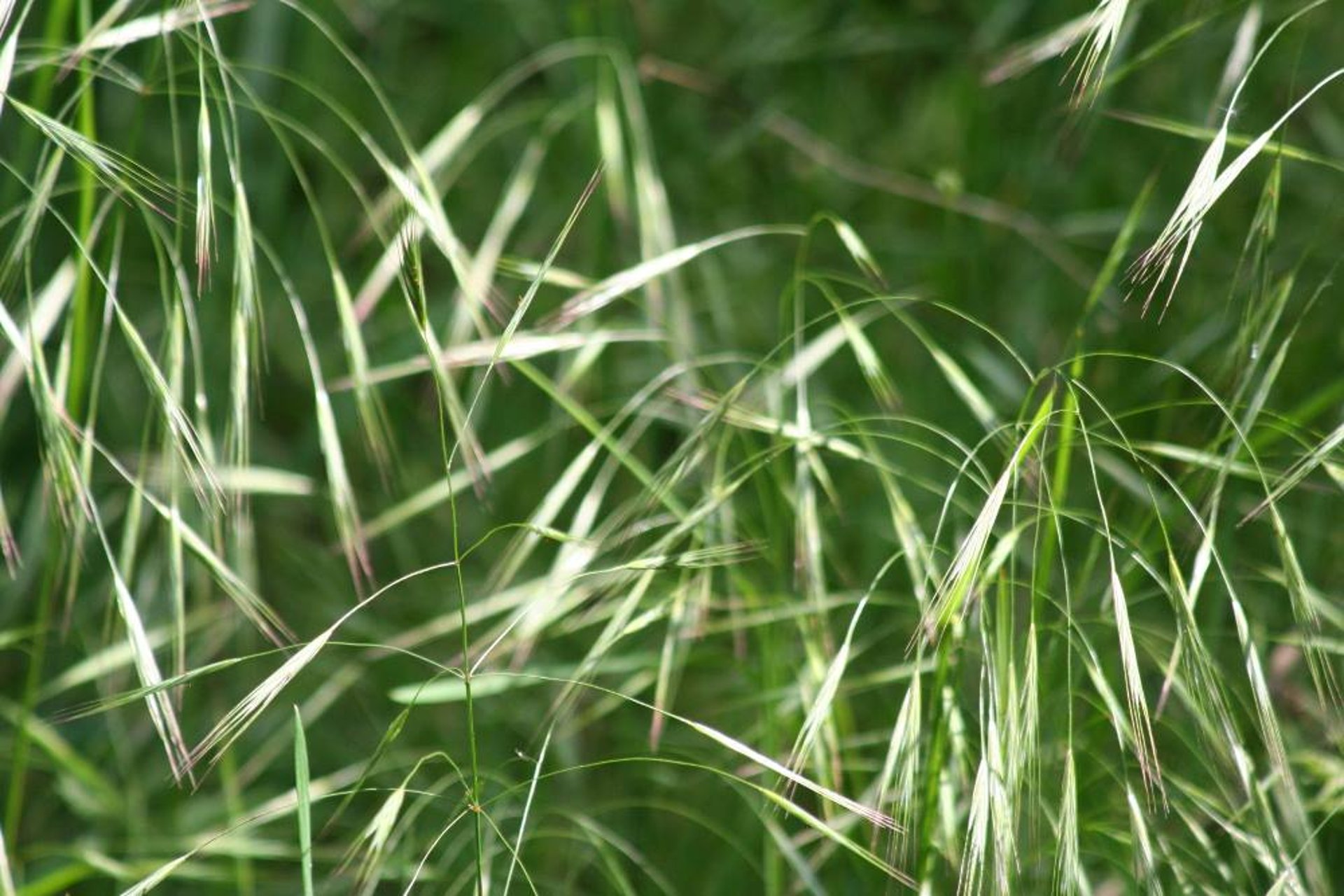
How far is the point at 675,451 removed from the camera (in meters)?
0.78

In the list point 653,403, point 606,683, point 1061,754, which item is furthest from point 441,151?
point 1061,754

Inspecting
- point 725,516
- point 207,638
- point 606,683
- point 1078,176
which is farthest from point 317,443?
point 1078,176

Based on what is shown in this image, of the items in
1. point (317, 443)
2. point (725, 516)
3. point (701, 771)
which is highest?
point (725, 516)

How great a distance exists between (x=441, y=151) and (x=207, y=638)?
37cm

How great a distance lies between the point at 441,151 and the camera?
2.34 feet

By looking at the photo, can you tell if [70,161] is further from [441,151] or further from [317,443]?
[441,151]

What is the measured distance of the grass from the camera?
49 centimetres

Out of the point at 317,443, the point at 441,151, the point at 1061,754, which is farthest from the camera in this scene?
the point at 317,443

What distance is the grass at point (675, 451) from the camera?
49 centimetres

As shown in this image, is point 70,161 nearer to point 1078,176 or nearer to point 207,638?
point 207,638

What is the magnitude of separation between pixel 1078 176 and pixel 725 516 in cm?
52

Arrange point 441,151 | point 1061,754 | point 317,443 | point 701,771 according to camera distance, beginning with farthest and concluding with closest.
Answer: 1. point 317,443
2. point 701,771
3. point 441,151
4. point 1061,754

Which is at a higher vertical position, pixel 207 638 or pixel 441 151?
pixel 441 151

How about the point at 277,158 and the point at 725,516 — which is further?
the point at 277,158
